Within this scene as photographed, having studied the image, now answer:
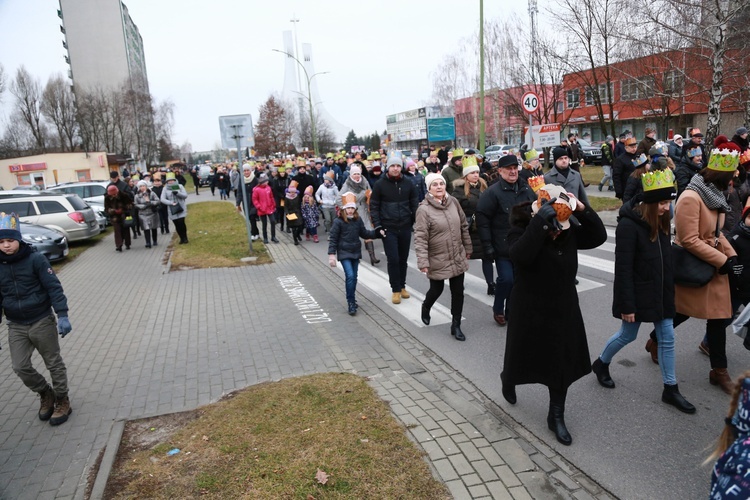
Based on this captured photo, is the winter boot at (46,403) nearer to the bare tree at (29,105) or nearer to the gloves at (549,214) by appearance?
the gloves at (549,214)

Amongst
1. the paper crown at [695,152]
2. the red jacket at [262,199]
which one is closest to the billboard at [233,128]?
the red jacket at [262,199]

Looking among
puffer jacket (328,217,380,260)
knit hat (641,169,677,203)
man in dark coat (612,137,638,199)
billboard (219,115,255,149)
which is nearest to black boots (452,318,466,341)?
puffer jacket (328,217,380,260)

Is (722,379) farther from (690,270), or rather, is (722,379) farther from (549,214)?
(549,214)

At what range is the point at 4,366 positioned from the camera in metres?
6.53

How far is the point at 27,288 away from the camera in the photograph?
480 centimetres

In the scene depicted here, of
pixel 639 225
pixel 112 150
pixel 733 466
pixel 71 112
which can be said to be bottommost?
pixel 733 466

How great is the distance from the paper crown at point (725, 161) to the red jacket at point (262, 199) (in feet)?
36.3

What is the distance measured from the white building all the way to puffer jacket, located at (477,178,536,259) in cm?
8878

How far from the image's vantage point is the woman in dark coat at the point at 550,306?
3.74 metres

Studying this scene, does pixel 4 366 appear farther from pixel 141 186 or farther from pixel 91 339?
pixel 141 186

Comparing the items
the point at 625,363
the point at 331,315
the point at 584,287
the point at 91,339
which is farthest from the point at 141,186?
the point at 625,363

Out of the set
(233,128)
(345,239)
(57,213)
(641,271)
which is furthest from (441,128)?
(641,271)

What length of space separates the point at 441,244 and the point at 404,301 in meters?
2.05

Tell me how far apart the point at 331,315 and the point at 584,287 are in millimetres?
3899
